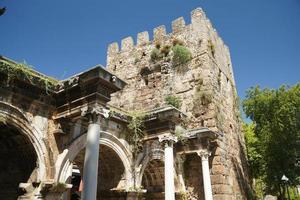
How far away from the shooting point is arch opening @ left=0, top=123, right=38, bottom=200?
276 inches

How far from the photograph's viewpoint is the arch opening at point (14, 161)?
7.02 metres

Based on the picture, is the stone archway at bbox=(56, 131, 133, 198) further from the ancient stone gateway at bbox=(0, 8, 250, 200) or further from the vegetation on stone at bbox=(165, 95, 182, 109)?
the vegetation on stone at bbox=(165, 95, 182, 109)

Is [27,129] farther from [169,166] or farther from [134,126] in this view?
[169,166]

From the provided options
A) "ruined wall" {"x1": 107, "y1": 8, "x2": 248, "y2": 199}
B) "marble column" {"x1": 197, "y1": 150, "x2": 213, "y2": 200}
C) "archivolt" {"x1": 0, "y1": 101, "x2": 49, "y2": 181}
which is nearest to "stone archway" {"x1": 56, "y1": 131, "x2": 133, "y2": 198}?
"archivolt" {"x1": 0, "y1": 101, "x2": 49, "y2": 181}

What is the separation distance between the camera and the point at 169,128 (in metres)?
8.81

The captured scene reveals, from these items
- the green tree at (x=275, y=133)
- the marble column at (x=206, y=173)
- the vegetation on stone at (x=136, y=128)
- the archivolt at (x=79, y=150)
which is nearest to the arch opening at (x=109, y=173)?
the archivolt at (x=79, y=150)

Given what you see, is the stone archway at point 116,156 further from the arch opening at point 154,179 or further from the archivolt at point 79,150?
the arch opening at point 154,179

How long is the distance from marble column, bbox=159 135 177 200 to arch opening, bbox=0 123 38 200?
156 inches

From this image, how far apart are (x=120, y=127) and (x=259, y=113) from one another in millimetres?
9922

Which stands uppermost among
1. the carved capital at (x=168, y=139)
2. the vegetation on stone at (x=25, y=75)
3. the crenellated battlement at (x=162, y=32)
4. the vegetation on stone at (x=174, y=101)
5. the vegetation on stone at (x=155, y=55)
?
the crenellated battlement at (x=162, y=32)

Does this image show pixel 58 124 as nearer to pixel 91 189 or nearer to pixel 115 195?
pixel 91 189

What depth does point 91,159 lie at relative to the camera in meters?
6.16

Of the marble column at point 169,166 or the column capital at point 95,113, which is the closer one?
the column capital at point 95,113

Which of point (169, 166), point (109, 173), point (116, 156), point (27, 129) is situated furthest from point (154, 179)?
point (27, 129)
